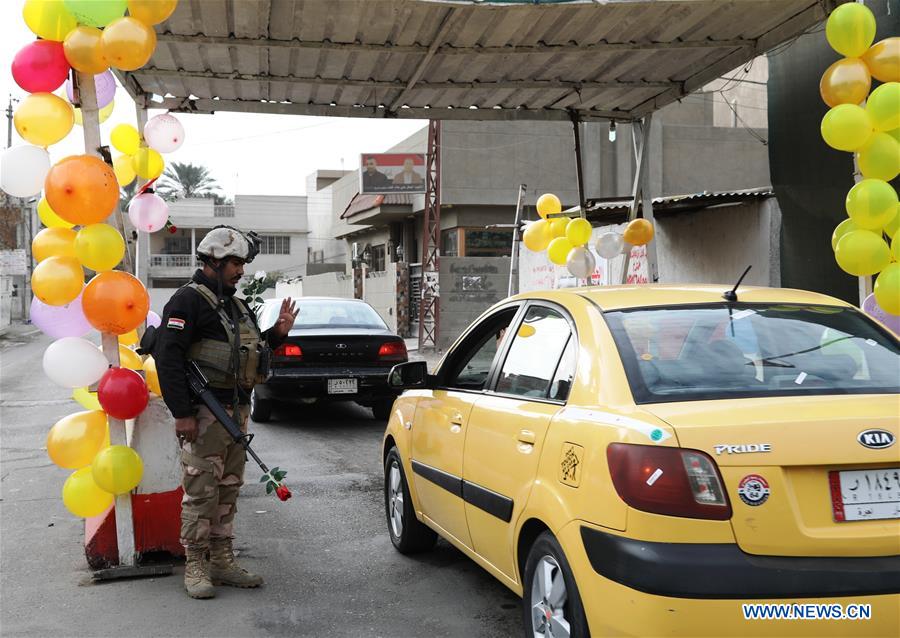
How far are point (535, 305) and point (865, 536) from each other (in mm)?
1943

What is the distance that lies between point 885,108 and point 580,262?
5.16 meters

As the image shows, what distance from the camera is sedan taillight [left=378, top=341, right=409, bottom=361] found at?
10906 millimetres

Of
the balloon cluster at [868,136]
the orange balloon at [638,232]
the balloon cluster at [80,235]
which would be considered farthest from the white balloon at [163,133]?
the orange balloon at [638,232]

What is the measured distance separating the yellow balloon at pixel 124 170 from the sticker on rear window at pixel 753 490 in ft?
15.9

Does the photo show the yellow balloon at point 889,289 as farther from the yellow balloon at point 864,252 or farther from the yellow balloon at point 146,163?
the yellow balloon at point 146,163

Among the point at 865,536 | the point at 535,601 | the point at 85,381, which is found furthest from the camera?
the point at 85,381

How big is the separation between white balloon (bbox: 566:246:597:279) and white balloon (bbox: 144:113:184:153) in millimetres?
5762

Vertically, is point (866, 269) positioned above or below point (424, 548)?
above

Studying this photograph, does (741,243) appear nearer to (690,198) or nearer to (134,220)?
(690,198)

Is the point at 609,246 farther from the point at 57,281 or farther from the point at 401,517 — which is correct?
the point at 57,281

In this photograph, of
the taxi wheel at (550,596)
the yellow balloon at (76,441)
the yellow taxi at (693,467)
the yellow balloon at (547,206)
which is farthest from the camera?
the yellow balloon at (547,206)

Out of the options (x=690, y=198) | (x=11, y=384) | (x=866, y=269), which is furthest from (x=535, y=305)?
(x=11, y=384)

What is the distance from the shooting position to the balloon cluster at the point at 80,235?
5.07 meters

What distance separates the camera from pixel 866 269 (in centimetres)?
634
